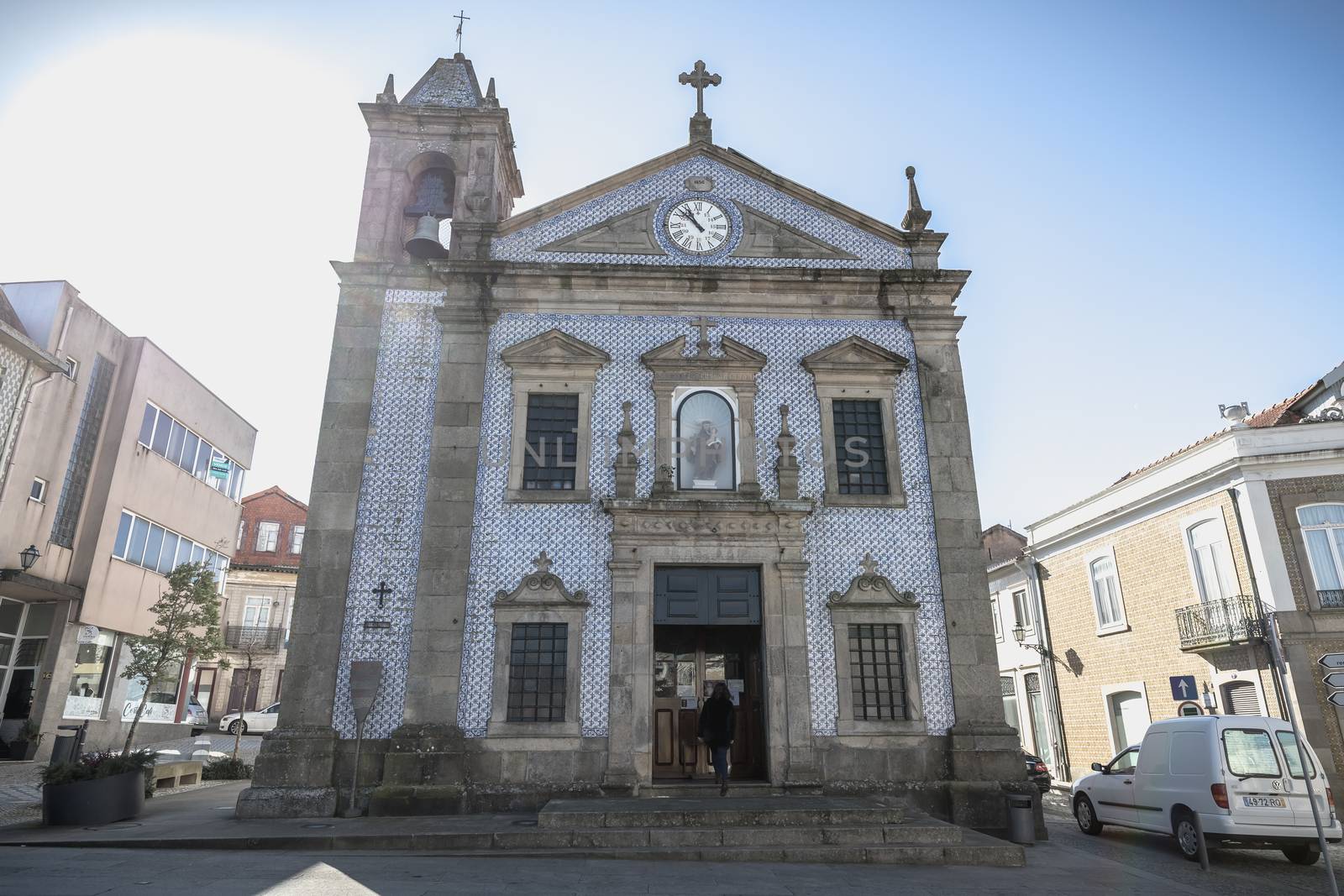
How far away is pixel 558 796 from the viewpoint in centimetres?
1207

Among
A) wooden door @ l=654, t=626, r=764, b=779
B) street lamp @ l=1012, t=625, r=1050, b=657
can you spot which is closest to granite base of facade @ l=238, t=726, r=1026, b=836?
wooden door @ l=654, t=626, r=764, b=779

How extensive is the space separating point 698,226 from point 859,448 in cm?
495

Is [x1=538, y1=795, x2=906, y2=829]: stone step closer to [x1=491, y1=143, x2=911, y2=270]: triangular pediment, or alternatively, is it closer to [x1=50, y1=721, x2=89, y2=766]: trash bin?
[x1=50, y1=721, x2=89, y2=766]: trash bin

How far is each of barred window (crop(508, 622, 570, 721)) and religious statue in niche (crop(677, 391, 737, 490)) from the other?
3096mm

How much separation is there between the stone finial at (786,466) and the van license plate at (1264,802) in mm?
6982

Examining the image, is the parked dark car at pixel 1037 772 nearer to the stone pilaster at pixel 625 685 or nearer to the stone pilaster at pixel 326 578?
the stone pilaster at pixel 625 685

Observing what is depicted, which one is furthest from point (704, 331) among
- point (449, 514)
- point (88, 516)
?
point (88, 516)

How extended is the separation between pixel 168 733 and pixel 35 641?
621 centimetres

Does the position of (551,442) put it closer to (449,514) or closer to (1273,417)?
(449,514)

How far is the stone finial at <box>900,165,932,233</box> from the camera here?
15.6 metres

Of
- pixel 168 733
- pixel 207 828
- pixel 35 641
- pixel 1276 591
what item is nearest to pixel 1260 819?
pixel 1276 591

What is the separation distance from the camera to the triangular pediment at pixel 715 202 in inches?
598

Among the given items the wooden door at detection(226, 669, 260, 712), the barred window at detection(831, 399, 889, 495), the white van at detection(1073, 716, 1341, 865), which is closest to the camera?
the white van at detection(1073, 716, 1341, 865)

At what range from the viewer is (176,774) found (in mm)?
16562
